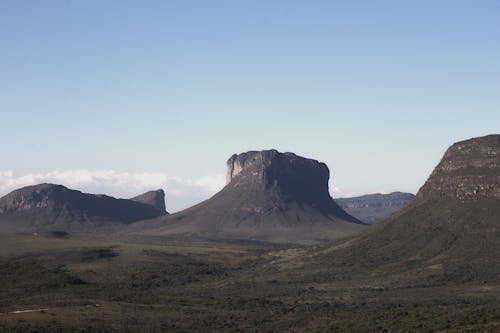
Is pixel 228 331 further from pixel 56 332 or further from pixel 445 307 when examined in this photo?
pixel 445 307

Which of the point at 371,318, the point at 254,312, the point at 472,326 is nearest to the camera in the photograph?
the point at 472,326

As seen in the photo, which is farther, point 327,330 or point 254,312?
point 254,312

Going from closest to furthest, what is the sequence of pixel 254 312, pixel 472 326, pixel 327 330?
1. pixel 472 326
2. pixel 327 330
3. pixel 254 312

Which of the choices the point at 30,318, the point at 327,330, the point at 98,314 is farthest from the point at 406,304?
the point at 30,318

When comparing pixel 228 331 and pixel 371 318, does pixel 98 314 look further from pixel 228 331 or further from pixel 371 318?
pixel 371 318

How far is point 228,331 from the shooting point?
525ft

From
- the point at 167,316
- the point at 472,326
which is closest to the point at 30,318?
the point at 167,316

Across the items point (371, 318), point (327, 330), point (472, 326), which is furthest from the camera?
point (371, 318)

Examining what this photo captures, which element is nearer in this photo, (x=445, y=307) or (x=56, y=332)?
(x=56, y=332)

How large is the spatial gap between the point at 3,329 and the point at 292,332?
42.9 meters

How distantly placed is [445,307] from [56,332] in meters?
71.7

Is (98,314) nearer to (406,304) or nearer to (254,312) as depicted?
(254,312)

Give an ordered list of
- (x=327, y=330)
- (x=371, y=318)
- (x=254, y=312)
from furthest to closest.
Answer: (x=254, y=312) → (x=371, y=318) → (x=327, y=330)

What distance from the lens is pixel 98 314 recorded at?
559ft
